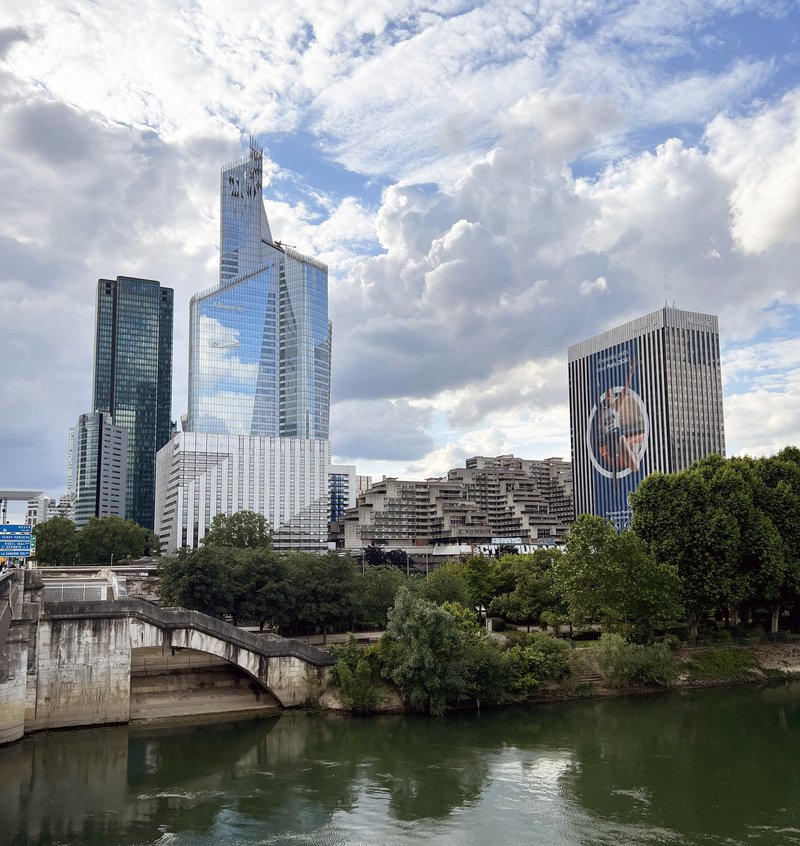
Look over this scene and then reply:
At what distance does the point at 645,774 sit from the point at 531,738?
7.59 metres

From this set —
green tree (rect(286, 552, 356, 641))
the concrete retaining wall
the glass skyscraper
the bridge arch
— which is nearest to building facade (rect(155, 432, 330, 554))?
the glass skyscraper

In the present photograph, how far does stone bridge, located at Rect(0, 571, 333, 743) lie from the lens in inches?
1577

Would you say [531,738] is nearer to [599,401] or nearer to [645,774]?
[645,774]

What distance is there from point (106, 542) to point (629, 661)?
9804 centimetres

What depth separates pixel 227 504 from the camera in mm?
171375

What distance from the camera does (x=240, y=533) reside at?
344ft

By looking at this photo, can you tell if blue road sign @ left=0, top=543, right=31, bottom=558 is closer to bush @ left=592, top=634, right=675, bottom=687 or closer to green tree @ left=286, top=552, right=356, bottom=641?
green tree @ left=286, top=552, right=356, bottom=641

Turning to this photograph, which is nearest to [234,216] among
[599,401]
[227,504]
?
[227,504]

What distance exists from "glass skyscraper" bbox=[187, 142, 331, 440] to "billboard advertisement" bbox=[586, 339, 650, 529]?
63.6m

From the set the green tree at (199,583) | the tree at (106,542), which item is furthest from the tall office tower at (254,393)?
the green tree at (199,583)

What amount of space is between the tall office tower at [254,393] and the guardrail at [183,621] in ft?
411

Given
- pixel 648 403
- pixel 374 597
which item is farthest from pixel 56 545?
pixel 648 403

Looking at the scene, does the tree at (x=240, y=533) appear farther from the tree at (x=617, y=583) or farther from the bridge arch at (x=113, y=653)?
the bridge arch at (x=113, y=653)

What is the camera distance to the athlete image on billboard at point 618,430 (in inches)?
6437
